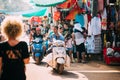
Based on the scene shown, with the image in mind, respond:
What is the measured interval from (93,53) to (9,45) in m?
11.2

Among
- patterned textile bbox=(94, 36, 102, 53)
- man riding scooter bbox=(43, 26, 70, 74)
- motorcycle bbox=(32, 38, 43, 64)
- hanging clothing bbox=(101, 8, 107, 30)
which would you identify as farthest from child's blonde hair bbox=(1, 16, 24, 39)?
patterned textile bbox=(94, 36, 102, 53)

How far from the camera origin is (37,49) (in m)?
14.3

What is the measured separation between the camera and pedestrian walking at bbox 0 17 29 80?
15.1 feet

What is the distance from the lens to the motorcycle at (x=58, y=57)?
11.1m

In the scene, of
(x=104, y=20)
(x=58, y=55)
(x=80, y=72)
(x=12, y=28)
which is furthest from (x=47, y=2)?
(x=12, y=28)

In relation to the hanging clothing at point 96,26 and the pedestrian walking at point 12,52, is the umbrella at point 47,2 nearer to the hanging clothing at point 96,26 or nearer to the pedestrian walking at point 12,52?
the hanging clothing at point 96,26

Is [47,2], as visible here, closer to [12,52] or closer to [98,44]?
[98,44]

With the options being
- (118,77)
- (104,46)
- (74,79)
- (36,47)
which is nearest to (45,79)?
(74,79)

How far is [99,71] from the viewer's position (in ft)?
39.9

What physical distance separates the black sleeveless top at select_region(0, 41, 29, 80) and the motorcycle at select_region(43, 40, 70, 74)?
20.5 feet

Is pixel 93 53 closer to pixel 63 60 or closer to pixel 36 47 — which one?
pixel 36 47

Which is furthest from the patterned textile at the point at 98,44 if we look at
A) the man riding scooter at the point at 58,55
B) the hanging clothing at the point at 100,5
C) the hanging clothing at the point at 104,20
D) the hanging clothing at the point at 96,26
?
the man riding scooter at the point at 58,55

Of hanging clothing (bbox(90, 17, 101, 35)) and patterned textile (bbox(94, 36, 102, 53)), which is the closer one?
hanging clothing (bbox(90, 17, 101, 35))

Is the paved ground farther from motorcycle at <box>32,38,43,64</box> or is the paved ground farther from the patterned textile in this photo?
the patterned textile
